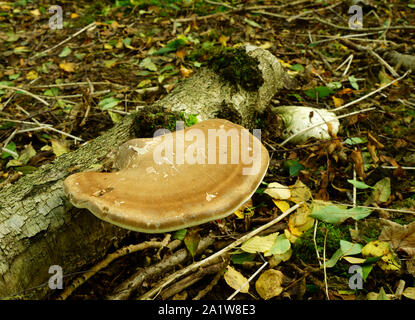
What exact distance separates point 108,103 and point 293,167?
9.22 feet

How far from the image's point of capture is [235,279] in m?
2.37

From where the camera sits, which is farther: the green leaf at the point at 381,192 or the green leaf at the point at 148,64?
the green leaf at the point at 148,64

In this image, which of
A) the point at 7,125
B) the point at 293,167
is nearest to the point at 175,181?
the point at 293,167

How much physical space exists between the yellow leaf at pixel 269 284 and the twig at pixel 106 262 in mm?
866

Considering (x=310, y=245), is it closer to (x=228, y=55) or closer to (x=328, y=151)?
(x=328, y=151)

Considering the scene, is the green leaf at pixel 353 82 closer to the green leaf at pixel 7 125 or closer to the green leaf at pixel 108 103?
the green leaf at pixel 108 103

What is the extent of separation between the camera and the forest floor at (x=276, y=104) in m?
2.40

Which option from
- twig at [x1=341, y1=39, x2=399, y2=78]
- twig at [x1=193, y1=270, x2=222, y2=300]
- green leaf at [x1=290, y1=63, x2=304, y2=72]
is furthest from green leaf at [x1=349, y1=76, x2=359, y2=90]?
twig at [x1=193, y1=270, x2=222, y2=300]

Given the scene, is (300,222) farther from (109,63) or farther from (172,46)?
(109,63)

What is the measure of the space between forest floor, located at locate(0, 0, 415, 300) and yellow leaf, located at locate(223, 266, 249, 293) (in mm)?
12

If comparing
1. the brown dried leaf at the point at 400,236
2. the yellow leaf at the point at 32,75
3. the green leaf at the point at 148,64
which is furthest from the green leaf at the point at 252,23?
the brown dried leaf at the point at 400,236

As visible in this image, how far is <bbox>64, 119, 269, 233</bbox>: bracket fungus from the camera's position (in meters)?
1.79

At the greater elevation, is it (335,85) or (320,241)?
(335,85)

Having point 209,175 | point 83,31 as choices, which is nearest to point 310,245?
Result: point 209,175
